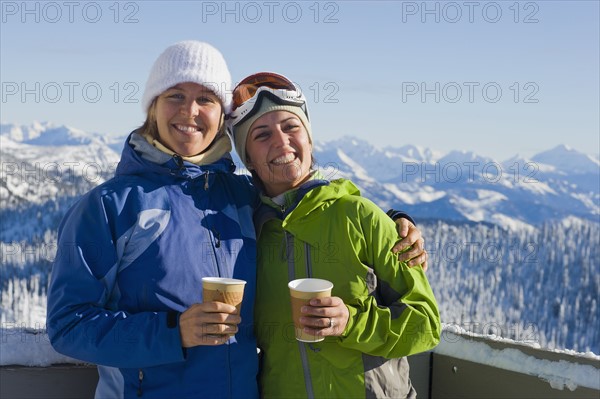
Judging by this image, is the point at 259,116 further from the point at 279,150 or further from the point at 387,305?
the point at 387,305

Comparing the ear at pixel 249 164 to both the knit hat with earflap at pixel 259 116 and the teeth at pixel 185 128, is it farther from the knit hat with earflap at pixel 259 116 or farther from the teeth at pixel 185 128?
the teeth at pixel 185 128

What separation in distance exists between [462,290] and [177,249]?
572 feet

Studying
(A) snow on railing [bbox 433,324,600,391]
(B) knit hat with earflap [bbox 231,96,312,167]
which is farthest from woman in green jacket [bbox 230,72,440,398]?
(A) snow on railing [bbox 433,324,600,391]

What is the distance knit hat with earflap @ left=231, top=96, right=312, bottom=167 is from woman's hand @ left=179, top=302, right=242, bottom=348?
110cm

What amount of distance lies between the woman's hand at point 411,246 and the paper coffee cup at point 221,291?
0.84 meters

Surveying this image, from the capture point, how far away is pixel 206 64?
123 inches

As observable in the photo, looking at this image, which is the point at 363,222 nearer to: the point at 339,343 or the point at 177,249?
the point at 339,343

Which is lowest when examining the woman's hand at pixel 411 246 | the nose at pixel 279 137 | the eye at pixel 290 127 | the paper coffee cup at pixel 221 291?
the paper coffee cup at pixel 221 291

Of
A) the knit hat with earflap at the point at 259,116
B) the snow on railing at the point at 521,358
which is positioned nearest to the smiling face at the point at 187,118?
the knit hat with earflap at the point at 259,116

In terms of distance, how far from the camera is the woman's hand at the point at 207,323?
2.49 meters

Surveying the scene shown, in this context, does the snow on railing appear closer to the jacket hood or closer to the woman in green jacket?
the woman in green jacket

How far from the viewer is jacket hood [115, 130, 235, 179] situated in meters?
2.87

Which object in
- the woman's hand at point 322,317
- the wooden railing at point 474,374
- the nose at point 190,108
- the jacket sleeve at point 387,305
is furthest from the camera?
the wooden railing at point 474,374

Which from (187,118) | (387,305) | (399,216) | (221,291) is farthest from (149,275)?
(399,216)
